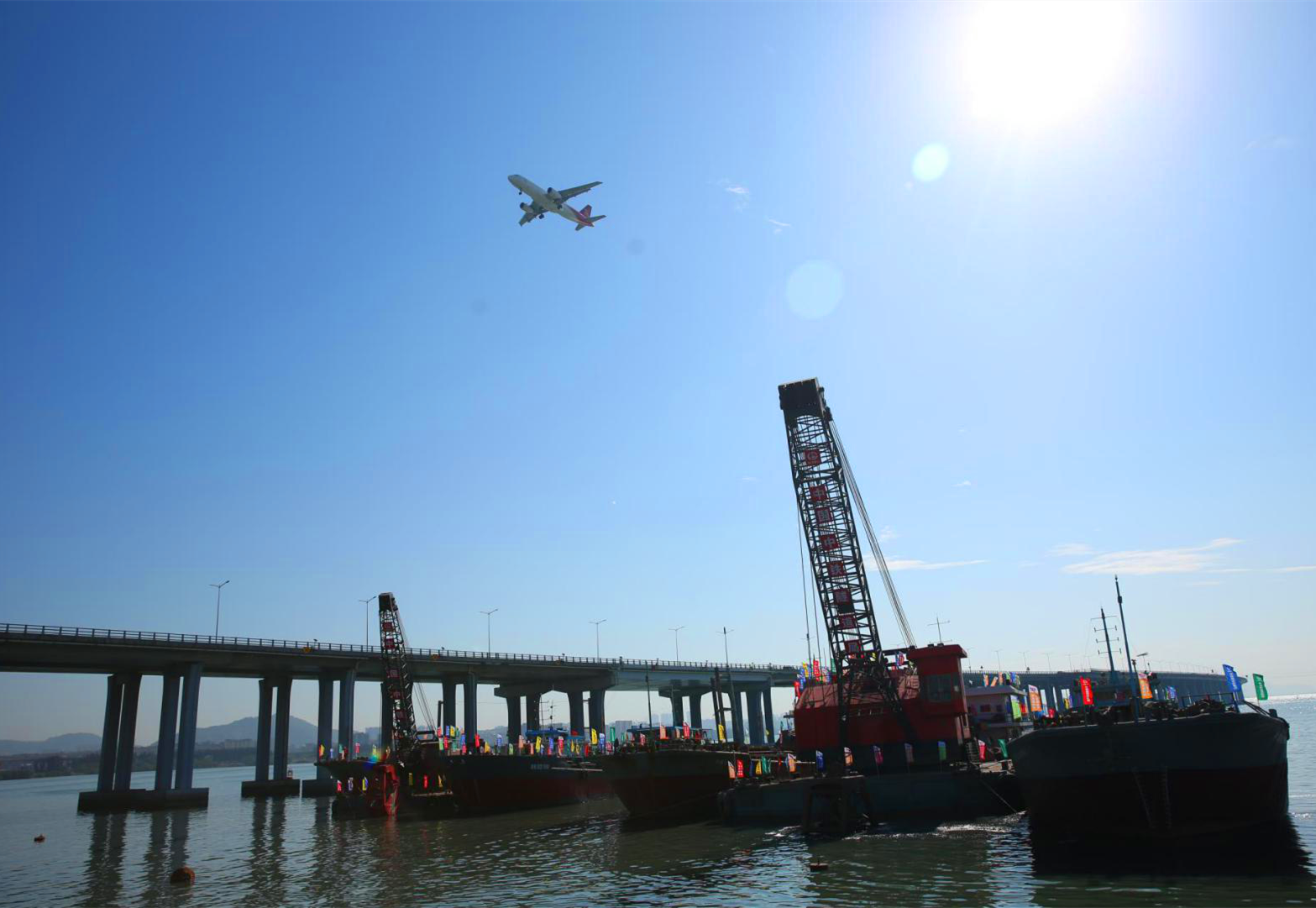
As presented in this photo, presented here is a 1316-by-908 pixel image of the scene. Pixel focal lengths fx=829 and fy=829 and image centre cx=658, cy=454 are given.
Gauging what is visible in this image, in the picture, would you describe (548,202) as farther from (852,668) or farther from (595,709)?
(595,709)

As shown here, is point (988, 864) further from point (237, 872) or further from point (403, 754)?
point (403, 754)

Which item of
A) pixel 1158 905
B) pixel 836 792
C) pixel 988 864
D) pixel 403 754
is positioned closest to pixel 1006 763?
pixel 836 792

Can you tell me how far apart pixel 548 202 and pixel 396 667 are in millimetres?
61059

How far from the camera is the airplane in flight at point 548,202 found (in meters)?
79.9

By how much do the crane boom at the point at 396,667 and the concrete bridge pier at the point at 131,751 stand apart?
71.2ft

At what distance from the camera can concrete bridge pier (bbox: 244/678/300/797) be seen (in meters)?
117

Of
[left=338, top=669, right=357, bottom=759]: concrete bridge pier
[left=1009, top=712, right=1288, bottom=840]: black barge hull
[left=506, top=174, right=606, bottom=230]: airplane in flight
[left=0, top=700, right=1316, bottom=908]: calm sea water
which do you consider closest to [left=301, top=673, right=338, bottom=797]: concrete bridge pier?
[left=338, top=669, right=357, bottom=759]: concrete bridge pier

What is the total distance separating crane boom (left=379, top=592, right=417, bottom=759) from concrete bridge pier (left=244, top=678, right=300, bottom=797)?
28204mm

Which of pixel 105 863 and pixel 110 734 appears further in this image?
pixel 110 734

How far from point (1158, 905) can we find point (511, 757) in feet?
196

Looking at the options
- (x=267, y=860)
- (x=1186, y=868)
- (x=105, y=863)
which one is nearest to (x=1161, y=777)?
(x=1186, y=868)

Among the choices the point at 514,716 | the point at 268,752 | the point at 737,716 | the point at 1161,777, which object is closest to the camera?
the point at 1161,777

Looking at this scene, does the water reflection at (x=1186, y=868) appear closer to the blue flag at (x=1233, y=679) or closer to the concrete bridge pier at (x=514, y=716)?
the blue flag at (x=1233, y=679)

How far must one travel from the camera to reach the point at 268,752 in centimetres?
12225
